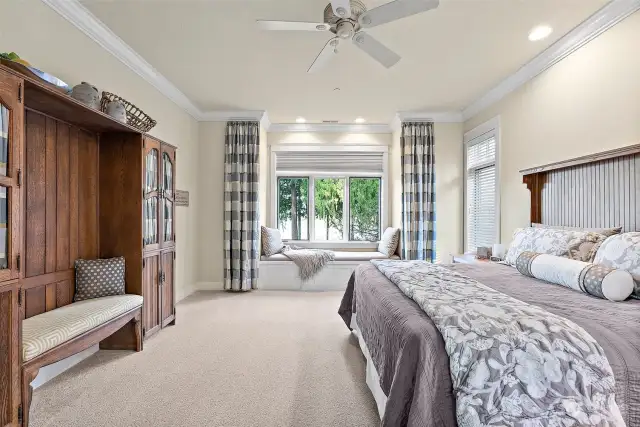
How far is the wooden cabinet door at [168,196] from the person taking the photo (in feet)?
10.7

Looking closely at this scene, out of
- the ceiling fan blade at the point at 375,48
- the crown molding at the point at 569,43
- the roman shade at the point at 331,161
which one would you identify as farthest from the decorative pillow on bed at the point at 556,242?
the roman shade at the point at 331,161

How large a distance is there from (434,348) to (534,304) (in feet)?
2.36

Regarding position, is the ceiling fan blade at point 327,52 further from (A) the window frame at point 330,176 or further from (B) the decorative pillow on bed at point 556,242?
(A) the window frame at point 330,176

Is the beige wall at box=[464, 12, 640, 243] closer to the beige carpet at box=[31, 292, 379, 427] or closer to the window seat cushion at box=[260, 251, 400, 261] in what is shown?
the window seat cushion at box=[260, 251, 400, 261]

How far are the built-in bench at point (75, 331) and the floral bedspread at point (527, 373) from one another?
2017 mm

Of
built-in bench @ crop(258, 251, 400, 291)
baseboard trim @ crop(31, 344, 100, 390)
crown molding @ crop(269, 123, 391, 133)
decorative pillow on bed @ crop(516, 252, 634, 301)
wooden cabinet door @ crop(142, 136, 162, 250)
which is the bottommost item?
baseboard trim @ crop(31, 344, 100, 390)

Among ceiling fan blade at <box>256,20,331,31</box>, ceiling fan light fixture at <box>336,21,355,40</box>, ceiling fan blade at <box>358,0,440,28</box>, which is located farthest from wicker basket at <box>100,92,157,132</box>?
ceiling fan blade at <box>358,0,440,28</box>

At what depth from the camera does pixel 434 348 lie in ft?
4.06

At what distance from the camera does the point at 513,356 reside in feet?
3.68

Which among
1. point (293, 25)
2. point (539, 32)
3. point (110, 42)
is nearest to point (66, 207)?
point (110, 42)

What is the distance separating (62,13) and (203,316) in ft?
9.63

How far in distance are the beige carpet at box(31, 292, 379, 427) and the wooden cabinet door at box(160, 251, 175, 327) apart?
0.45 feet

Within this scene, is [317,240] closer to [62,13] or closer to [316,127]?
[316,127]

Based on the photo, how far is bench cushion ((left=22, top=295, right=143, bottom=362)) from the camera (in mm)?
1737
